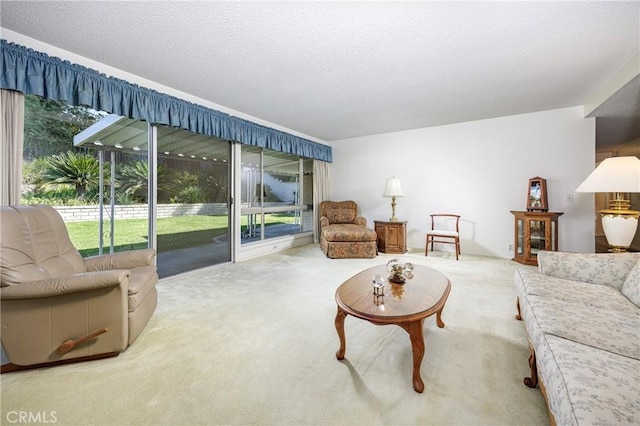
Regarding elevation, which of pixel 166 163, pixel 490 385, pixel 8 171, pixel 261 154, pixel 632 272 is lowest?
pixel 490 385

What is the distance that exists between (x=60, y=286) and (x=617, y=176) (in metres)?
3.93

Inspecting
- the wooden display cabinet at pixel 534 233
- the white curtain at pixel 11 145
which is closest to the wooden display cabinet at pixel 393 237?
the wooden display cabinet at pixel 534 233

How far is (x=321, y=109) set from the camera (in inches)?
149

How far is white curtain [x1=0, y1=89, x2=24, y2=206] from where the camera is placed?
1929 mm

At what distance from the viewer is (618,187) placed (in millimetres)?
1941

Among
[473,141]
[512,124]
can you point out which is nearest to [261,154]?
[473,141]

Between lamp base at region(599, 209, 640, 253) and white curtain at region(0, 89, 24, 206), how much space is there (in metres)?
5.00

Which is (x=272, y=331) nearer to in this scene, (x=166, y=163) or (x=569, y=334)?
(x=569, y=334)

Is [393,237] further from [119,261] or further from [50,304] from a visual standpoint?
[50,304]

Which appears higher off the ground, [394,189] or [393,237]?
[394,189]

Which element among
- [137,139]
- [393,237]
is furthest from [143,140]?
[393,237]

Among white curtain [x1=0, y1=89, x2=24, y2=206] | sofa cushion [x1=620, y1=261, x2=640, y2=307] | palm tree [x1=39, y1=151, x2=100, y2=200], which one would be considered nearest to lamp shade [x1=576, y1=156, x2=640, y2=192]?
sofa cushion [x1=620, y1=261, x2=640, y2=307]

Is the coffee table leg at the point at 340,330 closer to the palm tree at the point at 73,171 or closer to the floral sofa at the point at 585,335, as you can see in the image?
the floral sofa at the point at 585,335

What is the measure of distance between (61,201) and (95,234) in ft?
2.84
